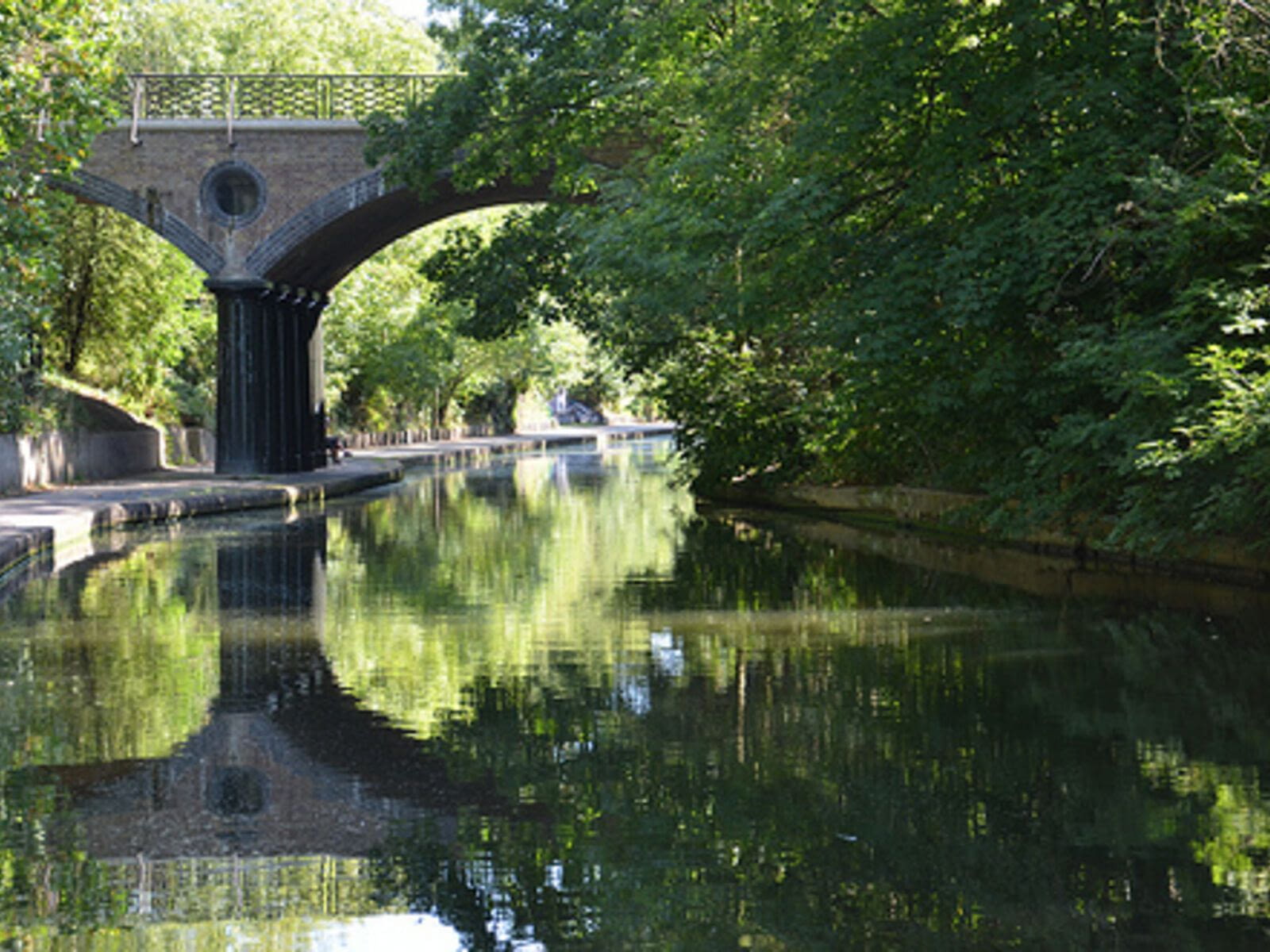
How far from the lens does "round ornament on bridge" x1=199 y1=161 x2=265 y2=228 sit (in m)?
38.7

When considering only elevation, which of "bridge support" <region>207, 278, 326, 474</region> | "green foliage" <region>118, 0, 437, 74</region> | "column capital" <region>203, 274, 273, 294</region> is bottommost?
"bridge support" <region>207, 278, 326, 474</region>

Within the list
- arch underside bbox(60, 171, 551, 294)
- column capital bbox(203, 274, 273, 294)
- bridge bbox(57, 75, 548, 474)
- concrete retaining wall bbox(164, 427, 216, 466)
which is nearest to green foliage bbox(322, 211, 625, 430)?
arch underside bbox(60, 171, 551, 294)

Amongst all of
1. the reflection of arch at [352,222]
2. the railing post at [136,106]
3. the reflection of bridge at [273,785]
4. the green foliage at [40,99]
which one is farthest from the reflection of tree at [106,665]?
the railing post at [136,106]

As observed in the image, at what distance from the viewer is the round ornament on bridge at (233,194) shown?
3869 cm

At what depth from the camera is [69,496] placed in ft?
103

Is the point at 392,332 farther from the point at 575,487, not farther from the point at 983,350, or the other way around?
the point at 983,350

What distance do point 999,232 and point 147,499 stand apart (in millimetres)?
15900

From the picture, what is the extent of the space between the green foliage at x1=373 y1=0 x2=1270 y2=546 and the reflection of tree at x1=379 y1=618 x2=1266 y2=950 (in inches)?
219

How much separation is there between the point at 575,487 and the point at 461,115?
950 centimetres

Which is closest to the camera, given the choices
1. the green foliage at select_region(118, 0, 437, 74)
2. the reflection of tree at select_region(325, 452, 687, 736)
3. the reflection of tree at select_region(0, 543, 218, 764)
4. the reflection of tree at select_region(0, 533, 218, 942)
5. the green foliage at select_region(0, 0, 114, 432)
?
the reflection of tree at select_region(0, 533, 218, 942)

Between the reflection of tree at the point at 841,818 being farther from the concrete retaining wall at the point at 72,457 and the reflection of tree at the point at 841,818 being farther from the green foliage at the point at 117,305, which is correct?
the green foliage at the point at 117,305

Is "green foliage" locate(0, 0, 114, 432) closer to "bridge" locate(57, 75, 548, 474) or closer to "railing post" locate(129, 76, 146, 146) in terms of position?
"bridge" locate(57, 75, 548, 474)

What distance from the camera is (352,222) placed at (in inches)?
1570

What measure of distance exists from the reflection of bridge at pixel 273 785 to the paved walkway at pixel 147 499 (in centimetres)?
982
